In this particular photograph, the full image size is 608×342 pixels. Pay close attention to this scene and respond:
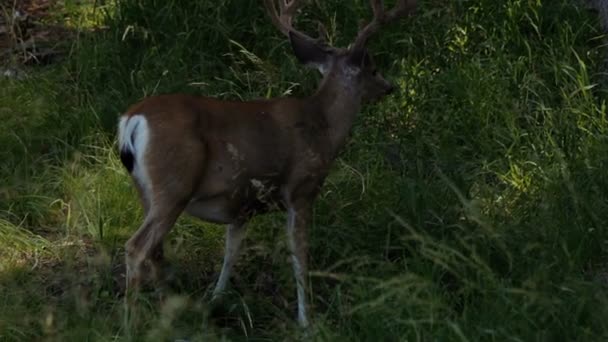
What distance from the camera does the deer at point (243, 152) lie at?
19.3 feet

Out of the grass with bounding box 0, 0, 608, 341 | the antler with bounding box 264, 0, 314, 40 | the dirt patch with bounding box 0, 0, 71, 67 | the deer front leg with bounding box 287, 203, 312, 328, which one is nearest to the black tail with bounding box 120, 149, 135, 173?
the grass with bounding box 0, 0, 608, 341

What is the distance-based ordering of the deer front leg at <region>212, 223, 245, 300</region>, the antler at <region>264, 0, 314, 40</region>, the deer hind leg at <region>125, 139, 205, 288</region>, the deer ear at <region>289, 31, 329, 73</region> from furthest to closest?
the antler at <region>264, 0, 314, 40</region> < the deer ear at <region>289, 31, 329, 73</region> < the deer front leg at <region>212, 223, 245, 300</region> < the deer hind leg at <region>125, 139, 205, 288</region>

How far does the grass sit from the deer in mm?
A: 214

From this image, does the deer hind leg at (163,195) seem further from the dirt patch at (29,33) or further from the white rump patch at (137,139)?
the dirt patch at (29,33)

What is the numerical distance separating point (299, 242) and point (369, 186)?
818mm

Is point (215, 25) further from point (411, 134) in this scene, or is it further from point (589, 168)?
point (589, 168)

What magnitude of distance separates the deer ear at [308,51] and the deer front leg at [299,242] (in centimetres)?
78

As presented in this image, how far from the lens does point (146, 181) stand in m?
5.93

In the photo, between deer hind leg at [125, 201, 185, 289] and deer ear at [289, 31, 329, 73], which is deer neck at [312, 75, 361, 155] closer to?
deer ear at [289, 31, 329, 73]

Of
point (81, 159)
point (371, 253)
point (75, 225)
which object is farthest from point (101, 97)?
point (371, 253)

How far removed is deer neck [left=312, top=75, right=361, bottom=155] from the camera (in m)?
6.57

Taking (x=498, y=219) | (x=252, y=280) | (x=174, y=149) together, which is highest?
(x=174, y=149)

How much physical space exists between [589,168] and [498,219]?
52 cm

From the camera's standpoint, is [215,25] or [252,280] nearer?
[252,280]
